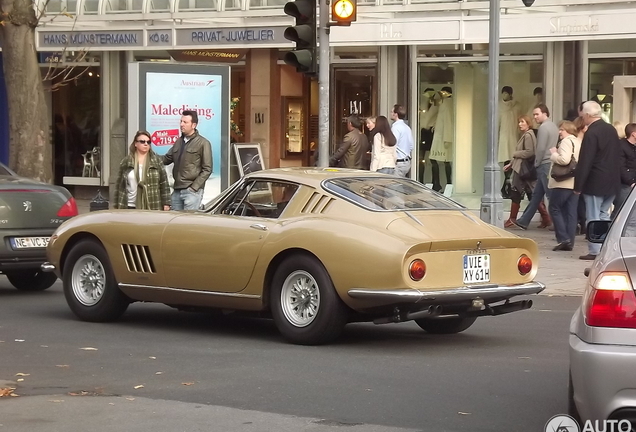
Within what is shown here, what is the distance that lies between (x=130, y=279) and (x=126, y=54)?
17.5 metres

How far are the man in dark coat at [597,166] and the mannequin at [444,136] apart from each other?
7946mm

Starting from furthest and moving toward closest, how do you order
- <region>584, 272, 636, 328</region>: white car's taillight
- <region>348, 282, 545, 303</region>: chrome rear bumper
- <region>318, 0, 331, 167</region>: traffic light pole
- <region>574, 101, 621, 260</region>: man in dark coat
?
<region>574, 101, 621, 260</region>: man in dark coat < <region>318, 0, 331, 167</region>: traffic light pole < <region>348, 282, 545, 303</region>: chrome rear bumper < <region>584, 272, 636, 328</region>: white car's taillight

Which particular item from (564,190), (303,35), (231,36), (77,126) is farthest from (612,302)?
(77,126)

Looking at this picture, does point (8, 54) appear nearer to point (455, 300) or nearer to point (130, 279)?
point (130, 279)

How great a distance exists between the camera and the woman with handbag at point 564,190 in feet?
55.3

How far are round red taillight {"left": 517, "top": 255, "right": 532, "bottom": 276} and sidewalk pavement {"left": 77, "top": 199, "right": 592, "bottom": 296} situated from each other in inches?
127

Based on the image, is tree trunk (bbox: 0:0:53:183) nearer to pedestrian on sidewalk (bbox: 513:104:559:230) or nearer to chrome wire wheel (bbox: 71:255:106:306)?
pedestrian on sidewalk (bbox: 513:104:559:230)

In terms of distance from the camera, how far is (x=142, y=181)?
532 inches

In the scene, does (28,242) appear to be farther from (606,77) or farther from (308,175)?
(606,77)

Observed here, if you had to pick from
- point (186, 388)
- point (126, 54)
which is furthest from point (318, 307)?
point (126, 54)

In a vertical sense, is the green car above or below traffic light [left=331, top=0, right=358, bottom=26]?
below

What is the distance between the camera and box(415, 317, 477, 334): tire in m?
10.1

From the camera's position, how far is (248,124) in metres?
25.8

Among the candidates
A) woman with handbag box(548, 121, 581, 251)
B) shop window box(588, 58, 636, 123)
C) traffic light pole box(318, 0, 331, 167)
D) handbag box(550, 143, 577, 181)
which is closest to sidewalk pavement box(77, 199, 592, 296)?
woman with handbag box(548, 121, 581, 251)
